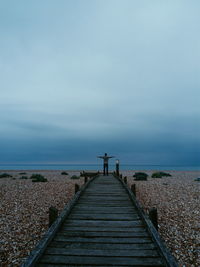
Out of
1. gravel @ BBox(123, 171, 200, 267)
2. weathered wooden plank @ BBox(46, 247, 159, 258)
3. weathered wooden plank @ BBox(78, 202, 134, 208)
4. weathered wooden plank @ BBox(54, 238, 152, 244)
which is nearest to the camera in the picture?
weathered wooden plank @ BBox(46, 247, 159, 258)

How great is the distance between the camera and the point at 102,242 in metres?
5.75

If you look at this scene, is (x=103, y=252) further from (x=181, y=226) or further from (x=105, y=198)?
(x=181, y=226)

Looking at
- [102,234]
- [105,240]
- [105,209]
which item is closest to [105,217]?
[105,209]

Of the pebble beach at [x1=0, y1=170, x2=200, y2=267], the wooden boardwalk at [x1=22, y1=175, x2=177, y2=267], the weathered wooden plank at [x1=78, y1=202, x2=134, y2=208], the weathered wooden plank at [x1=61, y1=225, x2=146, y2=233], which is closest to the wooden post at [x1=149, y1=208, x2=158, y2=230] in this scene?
the wooden boardwalk at [x1=22, y1=175, x2=177, y2=267]

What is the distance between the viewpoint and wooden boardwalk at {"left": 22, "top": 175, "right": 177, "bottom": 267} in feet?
15.6

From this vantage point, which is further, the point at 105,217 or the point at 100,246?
the point at 105,217

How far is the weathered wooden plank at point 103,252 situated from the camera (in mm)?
5036

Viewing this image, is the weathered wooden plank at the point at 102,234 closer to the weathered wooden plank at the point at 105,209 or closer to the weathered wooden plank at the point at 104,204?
the weathered wooden plank at the point at 105,209

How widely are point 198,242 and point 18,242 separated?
7177mm

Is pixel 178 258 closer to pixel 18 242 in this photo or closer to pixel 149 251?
pixel 149 251

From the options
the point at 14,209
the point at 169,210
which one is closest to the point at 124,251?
the point at 169,210

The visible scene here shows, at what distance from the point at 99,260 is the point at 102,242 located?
3.01ft

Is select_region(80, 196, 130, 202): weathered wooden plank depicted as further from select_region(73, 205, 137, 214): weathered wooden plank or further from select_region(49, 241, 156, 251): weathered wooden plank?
select_region(49, 241, 156, 251): weathered wooden plank

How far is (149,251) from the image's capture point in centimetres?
518
